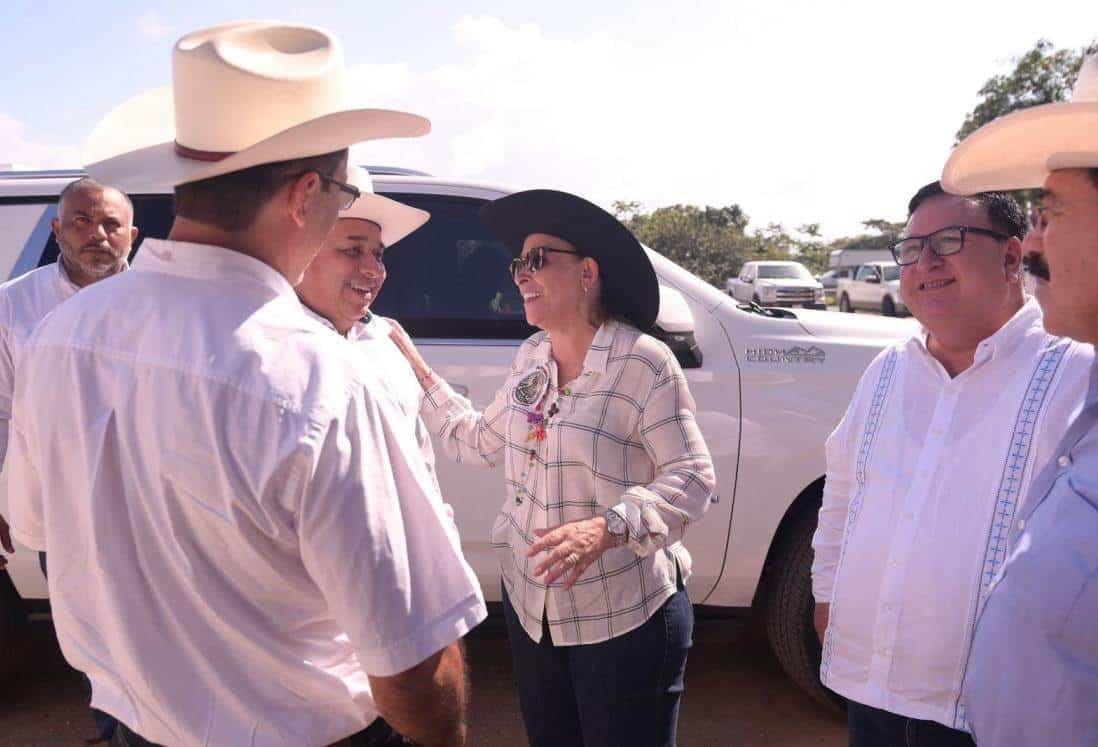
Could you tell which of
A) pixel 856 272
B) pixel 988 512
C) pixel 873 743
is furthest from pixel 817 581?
pixel 856 272

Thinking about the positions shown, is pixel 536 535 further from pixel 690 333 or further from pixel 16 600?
pixel 16 600

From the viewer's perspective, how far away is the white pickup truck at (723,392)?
3580 millimetres

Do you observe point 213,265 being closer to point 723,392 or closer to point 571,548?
point 571,548

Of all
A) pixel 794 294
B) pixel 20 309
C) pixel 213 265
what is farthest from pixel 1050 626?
pixel 794 294

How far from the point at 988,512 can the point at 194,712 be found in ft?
4.84

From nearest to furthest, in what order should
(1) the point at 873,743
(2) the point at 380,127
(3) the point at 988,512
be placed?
1. (2) the point at 380,127
2. (3) the point at 988,512
3. (1) the point at 873,743

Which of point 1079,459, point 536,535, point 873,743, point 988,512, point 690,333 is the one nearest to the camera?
point 1079,459

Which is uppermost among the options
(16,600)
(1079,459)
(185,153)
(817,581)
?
(185,153)

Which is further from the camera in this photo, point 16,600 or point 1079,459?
point 16,600

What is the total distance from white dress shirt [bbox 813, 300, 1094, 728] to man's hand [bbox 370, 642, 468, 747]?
99 cm

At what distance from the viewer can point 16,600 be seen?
149 inches

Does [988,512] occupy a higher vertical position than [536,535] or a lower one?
higher

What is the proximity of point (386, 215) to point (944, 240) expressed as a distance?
1.48 metres

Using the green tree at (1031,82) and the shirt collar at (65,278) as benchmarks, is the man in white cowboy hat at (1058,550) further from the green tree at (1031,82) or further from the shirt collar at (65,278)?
the green tree at (1031,82)
